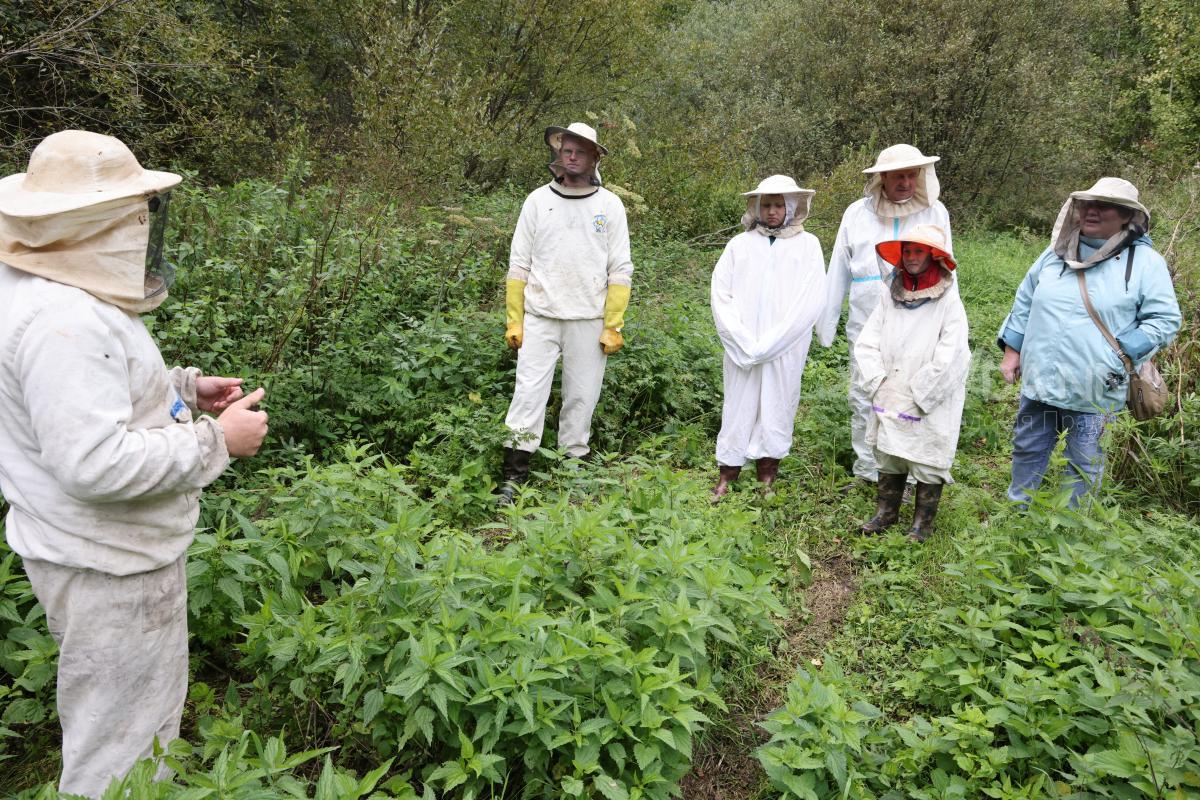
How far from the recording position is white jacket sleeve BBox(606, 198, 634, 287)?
5.33m

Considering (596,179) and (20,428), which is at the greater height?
(596,179)

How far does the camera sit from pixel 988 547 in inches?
141

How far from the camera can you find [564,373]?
5426mm

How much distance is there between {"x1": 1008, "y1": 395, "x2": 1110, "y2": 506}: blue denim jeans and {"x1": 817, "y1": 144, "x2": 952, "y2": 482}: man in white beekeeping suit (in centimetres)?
87

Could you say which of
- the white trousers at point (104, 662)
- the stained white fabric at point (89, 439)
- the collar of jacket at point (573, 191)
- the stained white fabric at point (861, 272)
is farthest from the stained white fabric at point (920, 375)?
the white trousers at point (104, 662)

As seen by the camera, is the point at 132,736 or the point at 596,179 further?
the point at 596,179

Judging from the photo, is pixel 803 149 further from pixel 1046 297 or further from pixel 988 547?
pixel 988 547

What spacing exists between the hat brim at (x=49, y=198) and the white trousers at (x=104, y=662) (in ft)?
3.14

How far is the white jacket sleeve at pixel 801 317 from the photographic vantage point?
16.9ft

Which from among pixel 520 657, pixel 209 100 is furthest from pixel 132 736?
pixel 209 100

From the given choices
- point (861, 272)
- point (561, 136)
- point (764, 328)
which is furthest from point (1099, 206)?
point (561, 136)

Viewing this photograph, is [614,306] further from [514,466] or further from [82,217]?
[82,217]

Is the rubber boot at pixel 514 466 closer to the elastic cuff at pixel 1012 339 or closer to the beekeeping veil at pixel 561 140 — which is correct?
the beekeeping veil at pixel 561 140

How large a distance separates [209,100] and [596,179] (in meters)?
5.74
